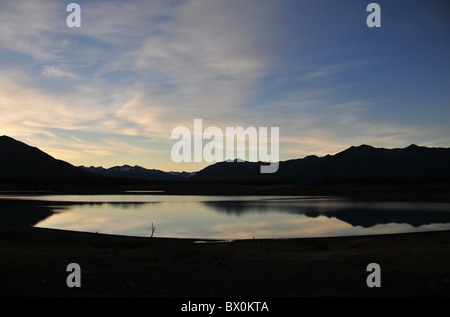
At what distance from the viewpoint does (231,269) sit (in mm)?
18641

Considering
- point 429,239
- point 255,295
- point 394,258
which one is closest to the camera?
point 255,295

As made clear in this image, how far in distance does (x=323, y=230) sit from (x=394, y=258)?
18.6 m

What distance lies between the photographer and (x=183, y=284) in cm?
1530

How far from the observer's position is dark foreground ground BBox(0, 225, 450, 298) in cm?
1423

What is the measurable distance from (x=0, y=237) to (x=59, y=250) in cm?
948

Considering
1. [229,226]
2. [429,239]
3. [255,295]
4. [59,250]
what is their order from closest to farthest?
[255,295] < [59,250] < [429,239] < [229,226]

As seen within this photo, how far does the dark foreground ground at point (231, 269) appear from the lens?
14.2m

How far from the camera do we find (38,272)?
1694cm
